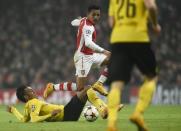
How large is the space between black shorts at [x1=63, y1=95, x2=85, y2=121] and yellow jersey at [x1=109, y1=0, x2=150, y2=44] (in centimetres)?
394

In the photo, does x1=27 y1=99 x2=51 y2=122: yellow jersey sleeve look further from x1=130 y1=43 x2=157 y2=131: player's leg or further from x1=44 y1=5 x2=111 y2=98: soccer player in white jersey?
x1=130 y1=43 x2=157 y2=131: player's leg

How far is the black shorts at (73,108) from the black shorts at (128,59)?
384cm

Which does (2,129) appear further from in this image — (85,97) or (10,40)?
(10,40)

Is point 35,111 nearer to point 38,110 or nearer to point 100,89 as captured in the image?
point 38,110

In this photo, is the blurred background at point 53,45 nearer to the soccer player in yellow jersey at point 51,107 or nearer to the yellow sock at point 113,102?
the soccer player in yellow jersey at point 51,107

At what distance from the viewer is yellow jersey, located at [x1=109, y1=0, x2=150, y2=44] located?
1095cm

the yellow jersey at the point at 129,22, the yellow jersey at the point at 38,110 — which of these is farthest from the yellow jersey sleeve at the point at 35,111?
the yellow jersey at the point at 129,22

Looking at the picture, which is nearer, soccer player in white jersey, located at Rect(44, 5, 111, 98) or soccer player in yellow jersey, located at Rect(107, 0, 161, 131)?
soccer player in yellow jersey, located at Rect(107, 0, 161, 131)

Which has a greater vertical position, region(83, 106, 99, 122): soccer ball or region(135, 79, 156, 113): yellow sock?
region(135, 79, 156, 113): yellow sock

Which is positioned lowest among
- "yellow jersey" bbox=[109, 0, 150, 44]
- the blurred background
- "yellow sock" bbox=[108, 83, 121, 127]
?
the blurred background

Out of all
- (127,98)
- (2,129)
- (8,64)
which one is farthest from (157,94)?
(2,129)

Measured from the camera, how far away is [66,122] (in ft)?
48.4

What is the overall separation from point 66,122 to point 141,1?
4404 mm

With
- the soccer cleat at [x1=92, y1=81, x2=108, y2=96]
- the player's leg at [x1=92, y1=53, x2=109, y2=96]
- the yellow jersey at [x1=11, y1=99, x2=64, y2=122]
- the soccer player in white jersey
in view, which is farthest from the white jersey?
the yellow jersey at [x1=11, y1=99, x2=64, y2=122]
